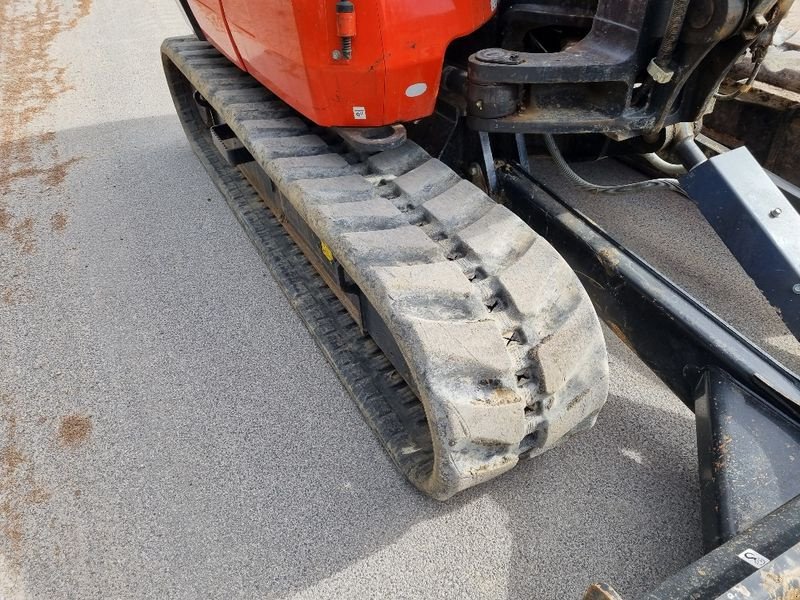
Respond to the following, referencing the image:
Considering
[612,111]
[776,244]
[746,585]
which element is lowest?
[746,585]

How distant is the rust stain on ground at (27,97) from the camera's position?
3.44 meters

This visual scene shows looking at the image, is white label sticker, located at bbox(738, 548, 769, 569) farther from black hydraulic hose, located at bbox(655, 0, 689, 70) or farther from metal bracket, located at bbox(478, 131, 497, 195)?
metal bracket, located at bbox(478, 131, 497, 195)

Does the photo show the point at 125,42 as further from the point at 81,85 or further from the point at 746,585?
the point at 746,585

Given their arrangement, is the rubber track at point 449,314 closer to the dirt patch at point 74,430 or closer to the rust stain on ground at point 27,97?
the dirt patch at point 74,430

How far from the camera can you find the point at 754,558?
1.13 meters

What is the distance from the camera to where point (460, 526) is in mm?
1724

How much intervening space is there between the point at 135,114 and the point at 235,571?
3.99 metres

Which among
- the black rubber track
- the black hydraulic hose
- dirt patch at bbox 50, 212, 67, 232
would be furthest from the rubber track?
dirt patch at bbox 50, 212, 67, 232

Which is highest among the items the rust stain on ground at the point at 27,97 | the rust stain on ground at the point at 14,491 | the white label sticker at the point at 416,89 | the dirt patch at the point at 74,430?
the white label sticker at the point at 416,89

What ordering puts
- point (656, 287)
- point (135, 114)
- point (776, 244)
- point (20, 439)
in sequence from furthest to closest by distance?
point (135, 114), point (20, 439), point (656, 287), point (776, 244)

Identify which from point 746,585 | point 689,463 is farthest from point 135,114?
point 746,585

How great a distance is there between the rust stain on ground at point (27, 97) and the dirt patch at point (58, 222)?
95mm

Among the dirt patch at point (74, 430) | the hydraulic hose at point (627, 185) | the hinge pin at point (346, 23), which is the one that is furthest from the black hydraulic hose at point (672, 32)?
the dirt patch at point (74, 430)

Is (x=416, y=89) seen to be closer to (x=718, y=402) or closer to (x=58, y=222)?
(x=718, y=402)
